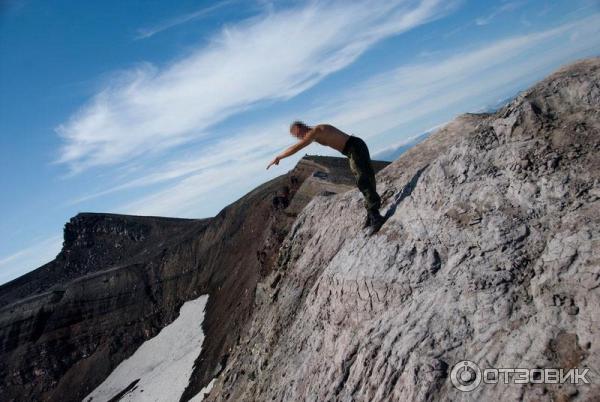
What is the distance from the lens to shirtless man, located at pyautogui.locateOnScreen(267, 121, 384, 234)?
39.1 feet

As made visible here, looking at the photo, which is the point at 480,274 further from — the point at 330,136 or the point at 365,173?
the point at 330,136

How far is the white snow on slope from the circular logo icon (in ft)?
86.9

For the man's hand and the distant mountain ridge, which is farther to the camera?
the man's hand

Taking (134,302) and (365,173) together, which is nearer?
(365,173)

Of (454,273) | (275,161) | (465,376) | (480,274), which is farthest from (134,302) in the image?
(465,376)

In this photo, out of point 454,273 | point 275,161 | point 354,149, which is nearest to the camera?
point 454,273

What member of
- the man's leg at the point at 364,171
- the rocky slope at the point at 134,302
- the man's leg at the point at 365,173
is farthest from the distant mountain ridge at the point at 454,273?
the rocky slope at the point at 134,302

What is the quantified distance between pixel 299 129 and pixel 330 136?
940mm

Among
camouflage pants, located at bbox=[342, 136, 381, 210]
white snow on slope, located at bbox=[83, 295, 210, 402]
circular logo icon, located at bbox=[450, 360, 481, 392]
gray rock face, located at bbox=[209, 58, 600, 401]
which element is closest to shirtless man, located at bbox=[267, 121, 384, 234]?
camouflage pants, located at bbox=[342, 136, 381, 210]

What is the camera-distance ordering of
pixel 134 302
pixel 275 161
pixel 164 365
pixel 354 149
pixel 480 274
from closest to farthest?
pixel 480 274
pixel 275 161
pixel 354 149
pixel 164 365
pixel 134 302

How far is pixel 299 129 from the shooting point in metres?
11.9

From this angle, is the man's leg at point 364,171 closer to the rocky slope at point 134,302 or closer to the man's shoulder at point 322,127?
the man's shoulder at point 322,127

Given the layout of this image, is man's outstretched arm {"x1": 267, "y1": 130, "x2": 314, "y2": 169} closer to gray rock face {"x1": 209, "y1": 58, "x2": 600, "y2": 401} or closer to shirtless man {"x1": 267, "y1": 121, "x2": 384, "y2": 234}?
shirtless man {"x1": 267, "y1": 121, "x2": 384, "y2": 234}

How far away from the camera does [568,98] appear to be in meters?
9.83
